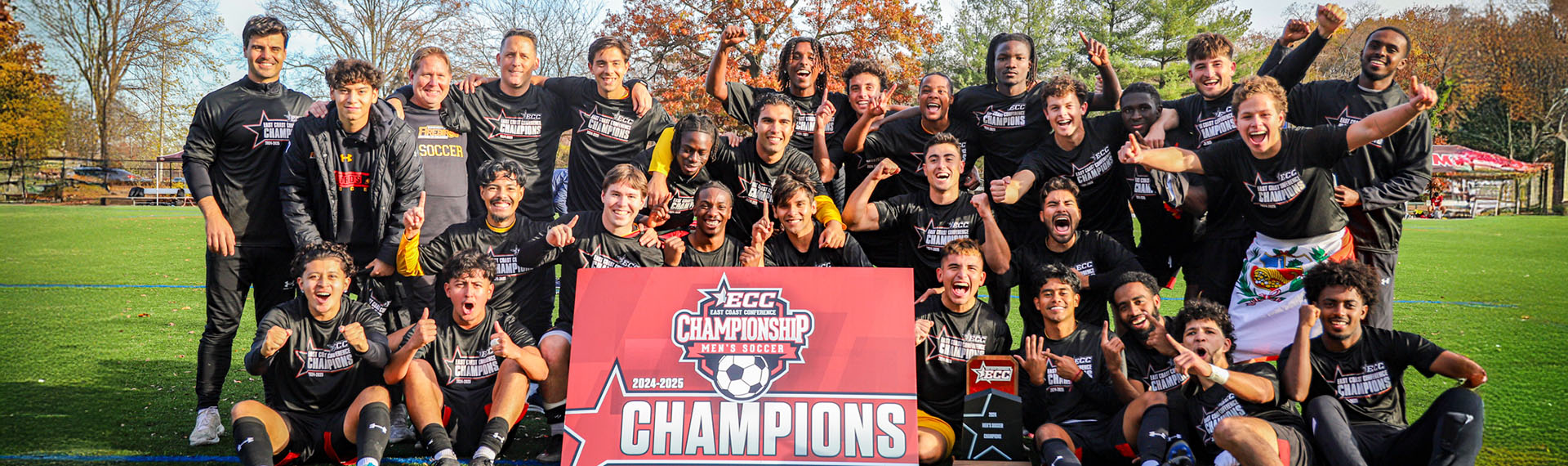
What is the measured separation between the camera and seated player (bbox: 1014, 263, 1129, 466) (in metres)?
4.29

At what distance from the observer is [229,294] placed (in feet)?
17.1

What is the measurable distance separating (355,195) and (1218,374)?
457 centimetres

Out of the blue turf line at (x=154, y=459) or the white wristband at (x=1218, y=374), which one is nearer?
the white wristband at (x=1218, y=374)

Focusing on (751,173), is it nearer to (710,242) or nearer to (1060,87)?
(710,242)

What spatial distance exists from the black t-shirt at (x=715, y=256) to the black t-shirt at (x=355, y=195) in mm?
1777

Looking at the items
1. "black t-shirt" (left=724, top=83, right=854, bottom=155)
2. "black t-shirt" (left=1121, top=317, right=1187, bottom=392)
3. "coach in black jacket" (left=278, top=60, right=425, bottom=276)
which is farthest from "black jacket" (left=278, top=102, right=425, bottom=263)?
"black t-shirt" (left=1121, top=317, right=1187, bottom=392)

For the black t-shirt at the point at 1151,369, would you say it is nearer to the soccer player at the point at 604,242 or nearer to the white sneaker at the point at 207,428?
the soccer player at the point at 604,242

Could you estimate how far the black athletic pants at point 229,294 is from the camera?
16.3 feet

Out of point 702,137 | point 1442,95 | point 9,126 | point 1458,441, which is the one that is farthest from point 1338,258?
point 9,126

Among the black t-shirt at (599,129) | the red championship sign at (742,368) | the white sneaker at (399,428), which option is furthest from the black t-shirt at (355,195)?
the red championship sign at (742,368)

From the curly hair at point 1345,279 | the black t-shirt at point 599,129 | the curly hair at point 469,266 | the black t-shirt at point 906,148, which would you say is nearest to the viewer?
the curly hair at point 1345,279

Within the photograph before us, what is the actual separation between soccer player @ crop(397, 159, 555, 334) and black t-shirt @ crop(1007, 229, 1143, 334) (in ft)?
9.02

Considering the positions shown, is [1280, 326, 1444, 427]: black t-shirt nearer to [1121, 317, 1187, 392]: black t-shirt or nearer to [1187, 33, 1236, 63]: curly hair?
[1121, 317, 1187, 392]: black t-shirt

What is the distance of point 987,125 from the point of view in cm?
600
